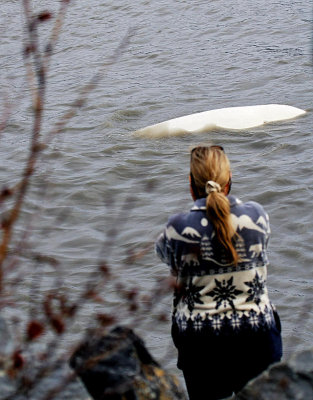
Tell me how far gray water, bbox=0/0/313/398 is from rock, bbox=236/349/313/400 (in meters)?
0.63

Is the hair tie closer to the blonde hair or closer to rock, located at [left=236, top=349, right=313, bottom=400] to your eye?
the blonde hair

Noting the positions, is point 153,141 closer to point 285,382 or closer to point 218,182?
point 218,182

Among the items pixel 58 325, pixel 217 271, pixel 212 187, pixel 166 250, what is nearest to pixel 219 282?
pixel 217 271

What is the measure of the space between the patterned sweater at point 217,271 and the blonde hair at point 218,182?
0.04 m

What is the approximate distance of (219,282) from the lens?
10.6 ft

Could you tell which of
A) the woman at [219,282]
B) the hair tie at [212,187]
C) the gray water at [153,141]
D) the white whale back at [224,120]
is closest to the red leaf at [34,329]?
the gray water at [153,141]

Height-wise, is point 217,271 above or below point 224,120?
above

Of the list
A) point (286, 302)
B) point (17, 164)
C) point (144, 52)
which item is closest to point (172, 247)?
point (286, 302)

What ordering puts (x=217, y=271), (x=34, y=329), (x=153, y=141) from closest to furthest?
(x=34, y=329), (x=217, y=271), (x=153, y=141)

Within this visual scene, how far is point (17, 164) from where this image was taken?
928 cm

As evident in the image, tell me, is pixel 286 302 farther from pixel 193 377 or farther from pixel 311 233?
pixel 193 377

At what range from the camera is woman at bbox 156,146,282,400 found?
317 centimetres

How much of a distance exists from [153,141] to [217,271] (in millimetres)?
6492

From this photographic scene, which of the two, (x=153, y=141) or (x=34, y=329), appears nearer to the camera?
(x=34, y=329)
